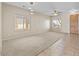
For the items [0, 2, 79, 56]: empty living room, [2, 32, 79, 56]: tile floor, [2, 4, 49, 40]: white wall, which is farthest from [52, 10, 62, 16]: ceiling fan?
[2, 32, 79, 56]: tile floor

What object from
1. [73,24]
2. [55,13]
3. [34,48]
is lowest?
[34,48]

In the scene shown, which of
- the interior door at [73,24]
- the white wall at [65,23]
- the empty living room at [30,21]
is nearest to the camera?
the empty living room at [30,21]

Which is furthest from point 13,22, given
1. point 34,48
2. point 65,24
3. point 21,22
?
point 65,24

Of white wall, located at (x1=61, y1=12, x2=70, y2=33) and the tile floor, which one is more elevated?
white wall, located at (x1=61, y1=12, x2=70, y2=33)

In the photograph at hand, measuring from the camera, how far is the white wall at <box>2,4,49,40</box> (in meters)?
1.90

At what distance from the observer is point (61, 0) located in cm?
152

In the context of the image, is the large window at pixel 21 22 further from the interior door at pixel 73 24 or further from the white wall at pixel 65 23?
the interior door at pixel 73 24

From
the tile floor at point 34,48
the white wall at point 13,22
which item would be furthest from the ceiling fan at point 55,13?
the tile floor at point 34,48

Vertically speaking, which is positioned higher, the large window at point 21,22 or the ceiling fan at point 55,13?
the ceiling fan at point 55,13

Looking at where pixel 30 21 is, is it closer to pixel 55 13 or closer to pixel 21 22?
pixel 21 22

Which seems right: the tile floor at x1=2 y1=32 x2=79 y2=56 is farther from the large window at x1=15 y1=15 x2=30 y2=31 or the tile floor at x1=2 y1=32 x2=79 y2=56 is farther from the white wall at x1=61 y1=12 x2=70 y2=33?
the large window at x1=15 y1=15 x2=30 y2=31

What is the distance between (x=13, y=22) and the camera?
1.97 meters

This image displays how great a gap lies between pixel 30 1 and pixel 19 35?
63cm

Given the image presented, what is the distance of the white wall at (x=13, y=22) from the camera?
1.90 m
